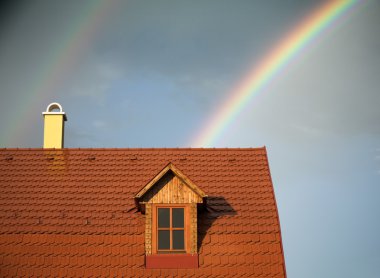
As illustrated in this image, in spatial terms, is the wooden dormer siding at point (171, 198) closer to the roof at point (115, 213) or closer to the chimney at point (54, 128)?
the roof at point (115, 213)

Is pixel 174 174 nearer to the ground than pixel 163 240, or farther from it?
farther from it

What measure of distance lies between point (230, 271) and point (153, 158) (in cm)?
575

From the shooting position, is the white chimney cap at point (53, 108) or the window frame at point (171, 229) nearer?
the window frame at point (171, 229)

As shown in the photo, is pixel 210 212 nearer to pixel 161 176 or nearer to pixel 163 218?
pixel 163 218

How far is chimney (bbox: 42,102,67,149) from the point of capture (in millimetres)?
24812

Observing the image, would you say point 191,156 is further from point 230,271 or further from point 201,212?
point 230,271

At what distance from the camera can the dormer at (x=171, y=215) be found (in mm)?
19656

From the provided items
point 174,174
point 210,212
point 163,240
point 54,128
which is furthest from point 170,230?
point 54,128

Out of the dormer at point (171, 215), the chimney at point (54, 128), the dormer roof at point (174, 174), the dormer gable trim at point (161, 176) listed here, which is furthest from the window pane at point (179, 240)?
the chimney at point (54, 128)

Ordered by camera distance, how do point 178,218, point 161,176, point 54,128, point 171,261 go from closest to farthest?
point 171,261
point 161,176
point 178,218
point 54,128

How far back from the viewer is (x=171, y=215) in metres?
20.0

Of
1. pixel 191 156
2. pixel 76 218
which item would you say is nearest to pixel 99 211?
pixel 76 218

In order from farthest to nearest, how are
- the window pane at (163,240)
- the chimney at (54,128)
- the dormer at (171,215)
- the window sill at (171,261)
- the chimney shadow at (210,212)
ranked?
the chimney at (54,128), the chimney shadow at (210,212), the window pane at (163,240), the dormer at (171,215), the window sill at (171,261)

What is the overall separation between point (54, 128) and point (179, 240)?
26.8 ft
